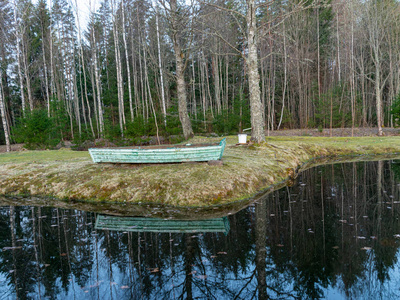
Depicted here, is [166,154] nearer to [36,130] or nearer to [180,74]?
[180,74]

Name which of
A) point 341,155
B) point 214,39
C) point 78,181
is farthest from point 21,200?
point 214,39

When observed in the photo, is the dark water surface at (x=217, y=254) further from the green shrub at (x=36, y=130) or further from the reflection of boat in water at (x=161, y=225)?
the green shrub at (x=36, y=130)

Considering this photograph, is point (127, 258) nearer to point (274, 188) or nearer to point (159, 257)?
point (159, 257)

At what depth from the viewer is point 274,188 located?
8.97 meters

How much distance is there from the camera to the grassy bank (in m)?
7.81

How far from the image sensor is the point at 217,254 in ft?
15.2

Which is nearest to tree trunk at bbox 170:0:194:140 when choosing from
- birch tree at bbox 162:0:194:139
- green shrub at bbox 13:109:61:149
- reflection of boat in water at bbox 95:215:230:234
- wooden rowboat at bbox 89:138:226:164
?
birch tree at bbox 162:0:194:139

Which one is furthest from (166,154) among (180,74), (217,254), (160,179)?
(180,74)

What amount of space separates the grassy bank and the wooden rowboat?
22cm

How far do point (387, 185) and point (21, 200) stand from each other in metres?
11.4

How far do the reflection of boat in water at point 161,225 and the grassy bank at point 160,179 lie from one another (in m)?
1.16

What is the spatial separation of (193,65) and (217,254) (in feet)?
83.8

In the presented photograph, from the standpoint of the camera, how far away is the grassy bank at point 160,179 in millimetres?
7812

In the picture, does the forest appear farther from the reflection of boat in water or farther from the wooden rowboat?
the reflection of boat in water
